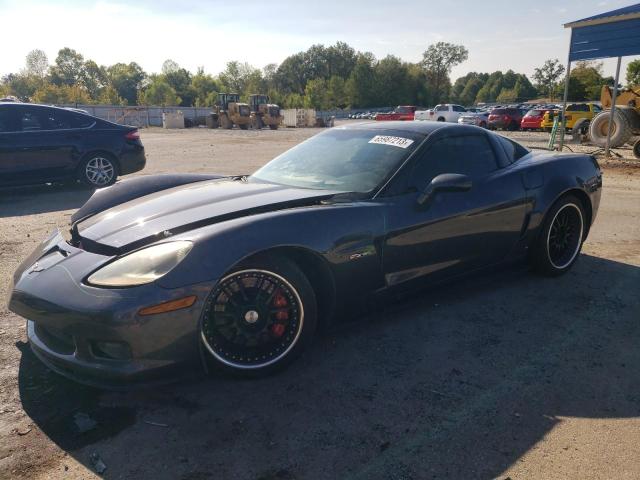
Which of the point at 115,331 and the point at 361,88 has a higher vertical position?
the point at 361,88

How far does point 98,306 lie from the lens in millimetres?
2268

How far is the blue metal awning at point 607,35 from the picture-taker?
1211cm

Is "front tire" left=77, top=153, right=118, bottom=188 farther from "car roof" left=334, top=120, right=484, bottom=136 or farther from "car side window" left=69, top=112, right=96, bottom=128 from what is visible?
"car roof" left=334, top=120, right=484, bottom=136

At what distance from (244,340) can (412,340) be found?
112 cm

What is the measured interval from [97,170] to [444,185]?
7.10 metres

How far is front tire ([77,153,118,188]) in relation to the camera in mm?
8406

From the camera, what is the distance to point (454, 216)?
3.37 m

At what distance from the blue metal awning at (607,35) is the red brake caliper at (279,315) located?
1309 centimetres

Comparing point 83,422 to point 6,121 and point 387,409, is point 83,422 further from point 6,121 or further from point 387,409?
point 6,121

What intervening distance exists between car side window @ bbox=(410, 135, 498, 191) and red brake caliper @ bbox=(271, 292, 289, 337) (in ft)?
3.89

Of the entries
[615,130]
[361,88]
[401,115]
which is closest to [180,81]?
[361,88]

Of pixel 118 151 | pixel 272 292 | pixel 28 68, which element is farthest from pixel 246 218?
pixel 28 68

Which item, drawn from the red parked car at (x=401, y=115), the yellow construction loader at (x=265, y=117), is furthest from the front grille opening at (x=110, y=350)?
the yellow construction loader at (x=265, y=117)

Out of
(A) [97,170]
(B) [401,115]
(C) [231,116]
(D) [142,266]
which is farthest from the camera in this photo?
(B) [401,115]
